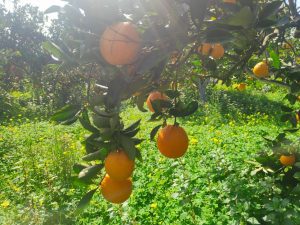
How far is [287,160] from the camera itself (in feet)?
7.49

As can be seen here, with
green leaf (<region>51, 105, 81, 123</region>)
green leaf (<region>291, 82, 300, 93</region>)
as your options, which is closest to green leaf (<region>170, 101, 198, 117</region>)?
green leaf (<region>51, 105, 81, 123</region>)

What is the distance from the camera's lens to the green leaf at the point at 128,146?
978 millimetres

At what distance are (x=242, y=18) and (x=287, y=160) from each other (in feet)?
6.00

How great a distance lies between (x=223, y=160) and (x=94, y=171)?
8.40ft

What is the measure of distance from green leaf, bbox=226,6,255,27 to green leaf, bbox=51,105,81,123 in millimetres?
510

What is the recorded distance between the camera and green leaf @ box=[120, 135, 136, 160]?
978 mm

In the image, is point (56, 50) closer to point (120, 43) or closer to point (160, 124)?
point (120, 43)

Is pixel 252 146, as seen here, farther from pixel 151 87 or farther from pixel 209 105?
pixel 209 105

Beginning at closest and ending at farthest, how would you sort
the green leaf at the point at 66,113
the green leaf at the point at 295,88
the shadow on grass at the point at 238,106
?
1. the green leaf at the point at 66,113
2. the green leaf at the point at 295,88
3. the shadow on grass at the point at 238,106

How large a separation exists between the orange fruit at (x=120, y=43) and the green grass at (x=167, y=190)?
4.51 feet

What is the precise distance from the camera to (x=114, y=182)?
107 centimetres

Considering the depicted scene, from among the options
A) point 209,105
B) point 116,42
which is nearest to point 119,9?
point 116,42

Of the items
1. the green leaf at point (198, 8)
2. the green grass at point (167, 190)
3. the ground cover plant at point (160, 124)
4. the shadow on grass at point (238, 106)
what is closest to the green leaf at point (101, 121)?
the ground cover plant at point (160, 124)

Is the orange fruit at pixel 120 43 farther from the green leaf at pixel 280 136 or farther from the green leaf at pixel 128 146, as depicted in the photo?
the green leaf at pixel 280 136
